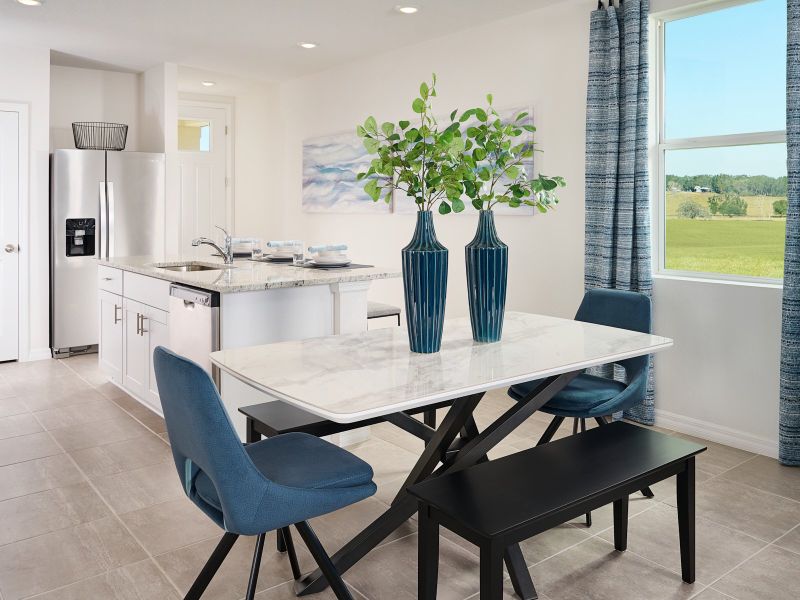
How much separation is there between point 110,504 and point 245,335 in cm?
97

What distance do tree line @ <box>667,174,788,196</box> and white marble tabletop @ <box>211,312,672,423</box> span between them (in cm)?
154

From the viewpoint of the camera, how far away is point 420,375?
1.93 metres

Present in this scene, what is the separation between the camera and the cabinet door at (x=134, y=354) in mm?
4148

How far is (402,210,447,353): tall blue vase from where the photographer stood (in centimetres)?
214

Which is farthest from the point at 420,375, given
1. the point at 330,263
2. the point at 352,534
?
the point at 330,263

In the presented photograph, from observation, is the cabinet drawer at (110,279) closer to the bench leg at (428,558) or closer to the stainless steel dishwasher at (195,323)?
the stainless steel dishwasher at (195,323)

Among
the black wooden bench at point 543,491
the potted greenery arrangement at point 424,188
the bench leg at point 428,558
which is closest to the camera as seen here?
the black wooden bench at point 543,491

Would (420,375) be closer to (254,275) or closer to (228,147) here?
(254,275)

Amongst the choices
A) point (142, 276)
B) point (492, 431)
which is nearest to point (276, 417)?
point (492, 431)

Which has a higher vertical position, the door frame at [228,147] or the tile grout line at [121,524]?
the door frame at [228,147]

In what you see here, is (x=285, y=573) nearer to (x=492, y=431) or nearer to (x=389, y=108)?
(x=492, y=431)

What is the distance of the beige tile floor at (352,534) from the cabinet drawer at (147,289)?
2.45 feet

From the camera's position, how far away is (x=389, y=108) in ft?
18.8

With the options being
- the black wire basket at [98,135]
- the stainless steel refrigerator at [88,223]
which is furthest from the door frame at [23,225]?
the black wire basket at [98,135]
